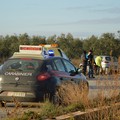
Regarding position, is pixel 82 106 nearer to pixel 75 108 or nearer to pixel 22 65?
pixel 75 108

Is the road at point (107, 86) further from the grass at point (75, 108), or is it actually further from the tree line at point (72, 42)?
the tree line at point (72, 42)

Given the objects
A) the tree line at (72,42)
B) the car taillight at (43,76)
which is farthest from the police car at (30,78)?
the tree line at (72,42)

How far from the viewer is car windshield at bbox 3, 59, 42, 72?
A: 44.2 feet

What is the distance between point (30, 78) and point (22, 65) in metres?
0.65

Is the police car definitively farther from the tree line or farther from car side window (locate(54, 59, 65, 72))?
the tree line

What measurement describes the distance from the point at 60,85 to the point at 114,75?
12.8 feet

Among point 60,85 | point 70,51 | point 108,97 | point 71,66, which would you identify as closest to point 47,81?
point 60,85

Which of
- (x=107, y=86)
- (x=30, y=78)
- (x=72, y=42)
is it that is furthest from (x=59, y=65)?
(x=72, y=42)

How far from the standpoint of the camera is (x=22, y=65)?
13.6 m

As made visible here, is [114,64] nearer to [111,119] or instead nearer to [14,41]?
[111,119]

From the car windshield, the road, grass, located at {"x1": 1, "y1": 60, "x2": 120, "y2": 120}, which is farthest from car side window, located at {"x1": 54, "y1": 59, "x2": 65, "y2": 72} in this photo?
the road

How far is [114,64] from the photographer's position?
377 inches

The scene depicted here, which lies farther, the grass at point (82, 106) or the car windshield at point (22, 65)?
the car windshield at point (22, 65)

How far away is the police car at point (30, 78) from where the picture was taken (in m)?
13.0
